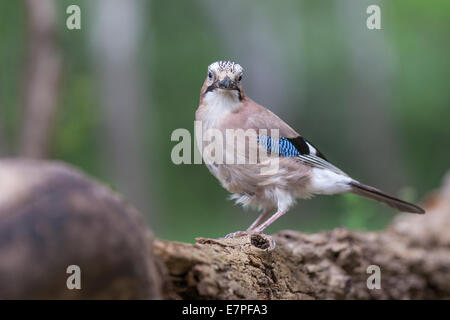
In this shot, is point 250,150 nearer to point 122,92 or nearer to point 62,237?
point 62,237

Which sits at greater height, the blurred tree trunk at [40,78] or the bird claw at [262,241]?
the blurred tree trunk at [40,78]

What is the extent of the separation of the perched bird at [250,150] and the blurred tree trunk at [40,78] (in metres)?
5.83

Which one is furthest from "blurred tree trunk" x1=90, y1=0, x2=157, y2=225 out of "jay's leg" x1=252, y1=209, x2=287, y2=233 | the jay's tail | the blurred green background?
"jay's leg" x1=252, y1=209, x2=287, y2=233

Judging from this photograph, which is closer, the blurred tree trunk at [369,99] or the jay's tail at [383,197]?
the jay's tail at [383,197]

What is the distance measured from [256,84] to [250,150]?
48.5 ft

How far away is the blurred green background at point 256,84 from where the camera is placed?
17.2 m

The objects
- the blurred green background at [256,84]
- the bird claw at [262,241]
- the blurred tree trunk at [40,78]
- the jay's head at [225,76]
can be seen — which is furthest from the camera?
the blurred green background at [256,84]

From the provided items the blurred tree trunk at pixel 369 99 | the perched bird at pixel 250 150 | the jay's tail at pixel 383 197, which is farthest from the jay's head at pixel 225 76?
the blurred tree trunk at pixel 369 99

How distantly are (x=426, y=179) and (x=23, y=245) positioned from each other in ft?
72.5

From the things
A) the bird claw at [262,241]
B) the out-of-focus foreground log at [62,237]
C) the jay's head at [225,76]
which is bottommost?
the bird claw at [262,241]

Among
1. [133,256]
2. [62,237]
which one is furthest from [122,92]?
[62,237]

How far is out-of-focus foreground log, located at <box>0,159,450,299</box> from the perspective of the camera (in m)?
2.35

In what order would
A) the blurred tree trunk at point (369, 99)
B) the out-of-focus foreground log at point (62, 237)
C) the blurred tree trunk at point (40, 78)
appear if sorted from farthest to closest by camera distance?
1. the blurred tree trunk at point (369, 99)
2. the blurred tree trunk at point (40, 78)
3. the out-of-focus foreground log at point (62, 237)

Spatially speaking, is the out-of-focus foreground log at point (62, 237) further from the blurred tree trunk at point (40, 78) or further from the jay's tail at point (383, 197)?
the blurred tree trunk at point (40, 78)
